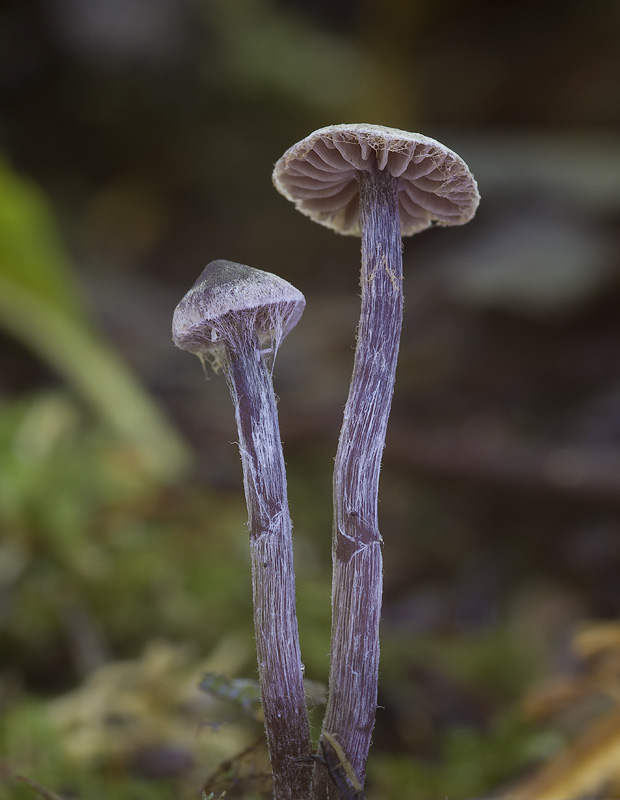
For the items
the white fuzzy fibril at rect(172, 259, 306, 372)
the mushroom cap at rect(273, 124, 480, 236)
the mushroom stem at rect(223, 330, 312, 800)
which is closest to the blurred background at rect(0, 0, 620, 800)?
the mushroom stem at rect(223, 330, 312, 800)

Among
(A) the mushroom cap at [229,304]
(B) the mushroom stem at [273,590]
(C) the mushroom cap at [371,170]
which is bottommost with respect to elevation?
(B) the mushroom stem at [273,590]

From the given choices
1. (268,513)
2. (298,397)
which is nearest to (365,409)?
(268,513)

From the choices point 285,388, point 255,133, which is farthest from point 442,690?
point 255,133

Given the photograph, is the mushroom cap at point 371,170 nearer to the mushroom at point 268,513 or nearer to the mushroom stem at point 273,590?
the mushroom at point 268,513

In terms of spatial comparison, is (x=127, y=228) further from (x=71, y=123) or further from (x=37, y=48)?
(x=37, y=48)

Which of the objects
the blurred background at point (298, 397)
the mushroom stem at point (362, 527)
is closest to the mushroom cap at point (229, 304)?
the mushroom stem at point (362, 527)

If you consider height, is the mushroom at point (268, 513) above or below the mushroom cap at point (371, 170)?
below
